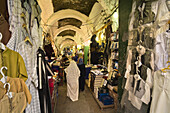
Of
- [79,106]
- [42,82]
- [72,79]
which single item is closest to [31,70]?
[42,82]

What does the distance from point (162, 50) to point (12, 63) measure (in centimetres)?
201

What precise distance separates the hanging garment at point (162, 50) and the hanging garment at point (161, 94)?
17cm

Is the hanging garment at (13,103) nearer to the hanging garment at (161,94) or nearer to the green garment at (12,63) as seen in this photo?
the green garment at (12,63)

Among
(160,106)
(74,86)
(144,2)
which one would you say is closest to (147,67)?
(160,106)

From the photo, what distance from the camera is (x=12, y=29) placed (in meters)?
1.06

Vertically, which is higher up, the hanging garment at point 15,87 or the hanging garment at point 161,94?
the hanging garment at point 15,87

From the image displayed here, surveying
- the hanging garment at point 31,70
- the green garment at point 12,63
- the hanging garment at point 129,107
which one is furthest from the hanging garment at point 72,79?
the green garment at point 12,63

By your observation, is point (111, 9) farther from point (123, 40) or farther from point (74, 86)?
point (74, 86)

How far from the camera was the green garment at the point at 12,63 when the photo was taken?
91cm

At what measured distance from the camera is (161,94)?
3.73ft

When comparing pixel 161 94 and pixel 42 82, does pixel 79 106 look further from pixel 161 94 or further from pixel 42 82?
pixel 161 94

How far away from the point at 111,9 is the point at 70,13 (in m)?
4.01

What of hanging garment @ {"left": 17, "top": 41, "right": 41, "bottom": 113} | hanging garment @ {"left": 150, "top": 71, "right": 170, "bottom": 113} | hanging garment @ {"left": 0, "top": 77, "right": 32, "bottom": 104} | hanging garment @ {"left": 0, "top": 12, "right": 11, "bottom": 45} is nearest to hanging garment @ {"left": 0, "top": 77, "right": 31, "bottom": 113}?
hanging garment @ {"left": 0, "top": 77, "right": 32, "bottom": 104}

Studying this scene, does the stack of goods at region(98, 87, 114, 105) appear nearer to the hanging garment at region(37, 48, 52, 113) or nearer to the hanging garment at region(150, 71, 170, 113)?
the hanging garment at region(150, 71, 170, 113)
